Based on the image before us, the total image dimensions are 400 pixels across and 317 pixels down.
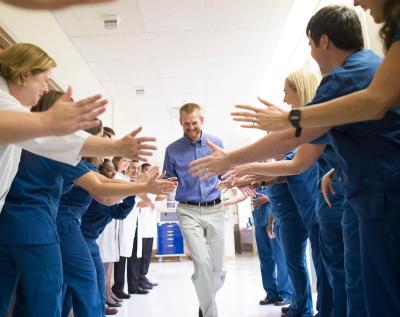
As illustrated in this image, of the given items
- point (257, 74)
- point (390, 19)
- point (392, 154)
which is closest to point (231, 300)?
point (392, 154)

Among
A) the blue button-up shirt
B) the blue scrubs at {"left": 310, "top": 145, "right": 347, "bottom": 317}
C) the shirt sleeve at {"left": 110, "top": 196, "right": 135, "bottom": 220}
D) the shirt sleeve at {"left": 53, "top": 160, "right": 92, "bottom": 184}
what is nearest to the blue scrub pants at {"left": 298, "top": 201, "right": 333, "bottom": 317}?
the blue scrubs at {"left": 310, "top": 145, "right": 347, "bottom": 317}

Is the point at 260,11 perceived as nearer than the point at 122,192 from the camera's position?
No

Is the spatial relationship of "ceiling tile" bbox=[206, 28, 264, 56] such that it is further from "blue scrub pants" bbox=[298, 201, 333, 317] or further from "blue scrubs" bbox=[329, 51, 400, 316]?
"blue scrubs" bbox=[329, 51, 400, 316]

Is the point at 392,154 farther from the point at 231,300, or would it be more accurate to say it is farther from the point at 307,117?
the point at 231,300

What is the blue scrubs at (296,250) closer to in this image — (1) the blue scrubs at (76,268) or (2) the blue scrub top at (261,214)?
(2) the blue scrub top at (261,214)

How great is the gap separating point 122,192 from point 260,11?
2935 millimetres

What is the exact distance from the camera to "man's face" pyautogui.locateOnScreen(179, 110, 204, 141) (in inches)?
120

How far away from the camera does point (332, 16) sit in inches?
54.2

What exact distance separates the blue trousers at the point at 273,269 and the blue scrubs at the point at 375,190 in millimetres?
2246

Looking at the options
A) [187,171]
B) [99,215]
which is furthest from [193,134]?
[99,215]

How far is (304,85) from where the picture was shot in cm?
218

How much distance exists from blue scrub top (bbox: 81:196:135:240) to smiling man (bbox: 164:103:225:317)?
1.69ft

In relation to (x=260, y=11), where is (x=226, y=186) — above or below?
below

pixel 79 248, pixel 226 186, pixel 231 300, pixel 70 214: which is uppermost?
pixel 226 186
